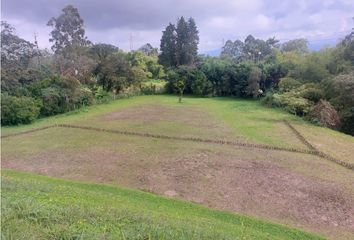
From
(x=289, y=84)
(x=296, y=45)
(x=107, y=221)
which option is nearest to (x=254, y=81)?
(x=289, y=84)

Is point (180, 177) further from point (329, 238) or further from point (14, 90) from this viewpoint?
point (14, 90)

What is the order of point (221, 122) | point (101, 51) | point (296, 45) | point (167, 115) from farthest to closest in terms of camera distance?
1. point (296, 45)
2. point (101, 51)
3. point (167, 115)
4. point (221, 122)

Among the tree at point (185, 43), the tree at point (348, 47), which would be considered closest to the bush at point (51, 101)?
the tree at point (348, 47)

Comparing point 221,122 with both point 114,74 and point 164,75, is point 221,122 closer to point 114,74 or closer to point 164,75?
point 114,74

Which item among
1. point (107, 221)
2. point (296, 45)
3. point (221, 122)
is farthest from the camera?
point (296, 45)

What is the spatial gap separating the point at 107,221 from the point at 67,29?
3120cm

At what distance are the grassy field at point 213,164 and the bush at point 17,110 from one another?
0.65 m

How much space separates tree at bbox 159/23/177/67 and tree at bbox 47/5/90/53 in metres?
9.25

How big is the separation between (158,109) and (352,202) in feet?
50.5

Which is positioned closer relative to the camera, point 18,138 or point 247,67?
point 18,138

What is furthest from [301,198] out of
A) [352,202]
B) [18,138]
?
[18,138]

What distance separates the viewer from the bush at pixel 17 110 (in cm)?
1727

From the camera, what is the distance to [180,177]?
949 cm

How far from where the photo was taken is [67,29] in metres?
32.1
